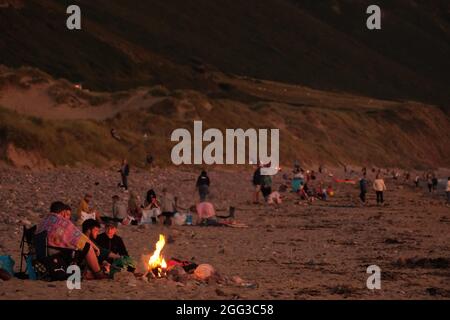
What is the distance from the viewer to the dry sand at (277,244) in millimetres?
13414

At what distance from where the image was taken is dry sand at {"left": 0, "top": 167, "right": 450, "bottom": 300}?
44.0 feet

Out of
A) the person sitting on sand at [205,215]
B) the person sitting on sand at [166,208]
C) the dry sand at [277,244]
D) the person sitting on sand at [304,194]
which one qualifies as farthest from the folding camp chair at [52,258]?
the person sitting on sand at [304,194]

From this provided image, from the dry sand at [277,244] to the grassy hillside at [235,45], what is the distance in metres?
51.6

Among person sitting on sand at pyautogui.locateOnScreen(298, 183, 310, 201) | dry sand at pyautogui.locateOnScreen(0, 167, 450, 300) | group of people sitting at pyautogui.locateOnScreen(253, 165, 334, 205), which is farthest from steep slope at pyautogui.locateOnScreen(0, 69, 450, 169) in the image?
person sitting on sand at pyautogui.locateOnScreen(298, 183, 310, 201)

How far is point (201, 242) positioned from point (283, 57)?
439ft

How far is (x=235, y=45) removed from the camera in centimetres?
15112

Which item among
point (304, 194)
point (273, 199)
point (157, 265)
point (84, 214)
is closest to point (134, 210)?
point (84, 214)

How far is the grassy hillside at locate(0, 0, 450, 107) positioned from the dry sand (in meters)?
51.6

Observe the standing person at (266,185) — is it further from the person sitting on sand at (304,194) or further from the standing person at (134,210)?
the standing person at (134,210)

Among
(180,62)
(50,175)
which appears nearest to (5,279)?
(50,175)

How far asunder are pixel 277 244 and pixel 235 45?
132511 millimetres

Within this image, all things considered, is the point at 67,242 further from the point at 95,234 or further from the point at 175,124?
the point at 175,124
